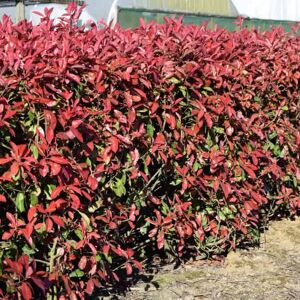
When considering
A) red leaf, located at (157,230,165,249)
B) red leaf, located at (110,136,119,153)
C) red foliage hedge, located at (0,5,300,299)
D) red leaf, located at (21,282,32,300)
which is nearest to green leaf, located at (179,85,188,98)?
red foliage hedge, located at (0,5,300,299)

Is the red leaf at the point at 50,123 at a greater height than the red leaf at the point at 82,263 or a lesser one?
greater

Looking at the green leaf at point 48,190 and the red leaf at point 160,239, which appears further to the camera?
the red leaf at point 160,239

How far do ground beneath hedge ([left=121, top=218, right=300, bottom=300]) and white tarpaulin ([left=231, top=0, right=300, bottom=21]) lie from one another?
24.4 feet

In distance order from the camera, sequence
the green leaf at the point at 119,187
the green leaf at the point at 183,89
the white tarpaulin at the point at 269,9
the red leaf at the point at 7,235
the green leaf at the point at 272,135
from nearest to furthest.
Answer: the red leaf at the point at 7,235
the green leaf at the point at 119,187
the green leaf at the point at 183,89
the green leaf at the point at 272,135
the white tarpaulin at the point at 269,9

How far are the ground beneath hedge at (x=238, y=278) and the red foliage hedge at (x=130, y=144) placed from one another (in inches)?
6.2

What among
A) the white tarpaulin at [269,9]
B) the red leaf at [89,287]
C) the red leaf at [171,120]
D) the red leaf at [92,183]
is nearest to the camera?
the red leaf at [92,183]

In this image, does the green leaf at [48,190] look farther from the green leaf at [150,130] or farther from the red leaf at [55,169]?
the green leaf at [150,130]

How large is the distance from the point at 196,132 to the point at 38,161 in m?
Result: 1.30

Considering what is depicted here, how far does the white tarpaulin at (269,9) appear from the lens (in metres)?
11.3

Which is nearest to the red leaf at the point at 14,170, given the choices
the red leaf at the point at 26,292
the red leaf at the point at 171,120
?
the red leaf at the point at 26,292

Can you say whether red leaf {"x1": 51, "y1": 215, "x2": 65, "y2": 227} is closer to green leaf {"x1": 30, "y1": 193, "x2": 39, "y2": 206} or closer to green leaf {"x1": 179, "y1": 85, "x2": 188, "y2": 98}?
green leaf {"x1": 30, "y1": 193, "x2": 39, "y2": 206}

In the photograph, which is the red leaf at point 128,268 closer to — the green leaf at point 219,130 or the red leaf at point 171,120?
the red leaf at point 171,120

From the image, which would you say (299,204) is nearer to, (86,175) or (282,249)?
(282,249)

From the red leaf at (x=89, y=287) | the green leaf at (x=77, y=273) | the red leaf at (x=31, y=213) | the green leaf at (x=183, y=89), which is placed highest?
the green leaf at (x=183, y=89)
